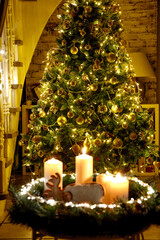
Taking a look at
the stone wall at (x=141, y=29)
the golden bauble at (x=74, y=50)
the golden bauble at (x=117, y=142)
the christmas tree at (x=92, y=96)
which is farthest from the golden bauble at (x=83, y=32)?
the stone wall at (x=141, y=29)

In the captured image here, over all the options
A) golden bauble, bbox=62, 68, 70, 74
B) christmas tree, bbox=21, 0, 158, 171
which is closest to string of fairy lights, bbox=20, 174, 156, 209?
christmas tree, bbox=21, 0, 158, 171

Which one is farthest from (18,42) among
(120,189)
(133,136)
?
(120,189)

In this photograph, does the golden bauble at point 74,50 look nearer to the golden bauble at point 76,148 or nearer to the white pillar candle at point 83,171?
the golden bauble at point 76,148

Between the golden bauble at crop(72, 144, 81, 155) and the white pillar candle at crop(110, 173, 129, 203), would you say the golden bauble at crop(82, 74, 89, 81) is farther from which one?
the white pillar candle at crop(110, 173, 129, 203)

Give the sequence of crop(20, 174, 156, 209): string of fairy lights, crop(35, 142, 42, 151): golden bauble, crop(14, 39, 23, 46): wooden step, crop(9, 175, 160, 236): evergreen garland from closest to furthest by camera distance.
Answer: crop(9, 175, 160, 236): evergreen garland → crop(20, 174, 156, 209): string of fairy lights → crop(35, 142, 42, 151): golden bauble → crop(14, 39, 23, 46): wooden step

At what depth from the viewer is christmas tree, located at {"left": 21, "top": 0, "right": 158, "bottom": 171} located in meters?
2.99

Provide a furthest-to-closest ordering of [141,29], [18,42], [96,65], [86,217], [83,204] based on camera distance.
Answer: [141,29] → [18,42] → [96,65] → [83,204] → [86,217]

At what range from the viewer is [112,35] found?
10.3ft

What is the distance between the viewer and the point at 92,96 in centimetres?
305

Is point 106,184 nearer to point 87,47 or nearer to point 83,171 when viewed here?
point 83,171

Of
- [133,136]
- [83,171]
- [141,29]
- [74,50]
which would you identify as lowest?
[83,171]

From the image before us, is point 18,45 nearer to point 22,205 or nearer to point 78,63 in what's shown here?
point 78,63

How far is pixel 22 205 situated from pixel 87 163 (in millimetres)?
381

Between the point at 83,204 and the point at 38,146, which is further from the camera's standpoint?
the point at 38,146
